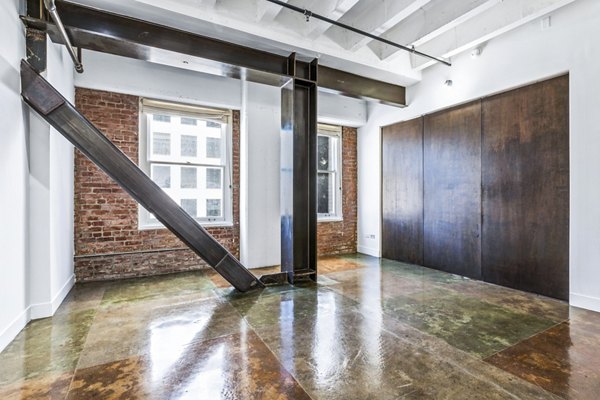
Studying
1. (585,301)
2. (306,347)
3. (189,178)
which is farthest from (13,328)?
(585,301)

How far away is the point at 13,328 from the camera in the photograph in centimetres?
256

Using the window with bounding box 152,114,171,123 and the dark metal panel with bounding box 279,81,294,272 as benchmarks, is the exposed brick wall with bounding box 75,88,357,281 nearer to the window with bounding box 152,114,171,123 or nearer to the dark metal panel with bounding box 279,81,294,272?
the window with bounding box 152,114,171,123

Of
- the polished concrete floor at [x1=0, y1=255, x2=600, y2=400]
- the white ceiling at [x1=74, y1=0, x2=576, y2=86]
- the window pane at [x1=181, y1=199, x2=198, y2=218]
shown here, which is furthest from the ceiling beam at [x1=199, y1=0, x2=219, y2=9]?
the polished concrete floor at [x1=0, y1=255, x2=600, y2=400]

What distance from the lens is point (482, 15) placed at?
389 cm

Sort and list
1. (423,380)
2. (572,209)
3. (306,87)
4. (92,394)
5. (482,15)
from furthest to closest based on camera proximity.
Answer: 1. (306,87)
2. (482,15)
3. (572,209)
4. (423,380)
5. (92,394)

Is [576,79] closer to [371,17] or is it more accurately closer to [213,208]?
[371,17]

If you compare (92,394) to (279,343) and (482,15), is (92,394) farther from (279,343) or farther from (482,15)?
(482,15)

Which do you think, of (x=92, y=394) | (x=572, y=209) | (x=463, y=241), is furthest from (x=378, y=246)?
(x=92, y=394)

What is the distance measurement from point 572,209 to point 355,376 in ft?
10.6

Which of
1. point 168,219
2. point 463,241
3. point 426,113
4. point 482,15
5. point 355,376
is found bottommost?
point 355,376

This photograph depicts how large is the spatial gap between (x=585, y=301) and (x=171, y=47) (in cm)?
546

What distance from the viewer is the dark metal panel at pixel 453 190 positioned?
14.7 ft

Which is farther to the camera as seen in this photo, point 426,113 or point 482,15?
point 426,113

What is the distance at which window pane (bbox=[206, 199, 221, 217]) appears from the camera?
17.0 ft
